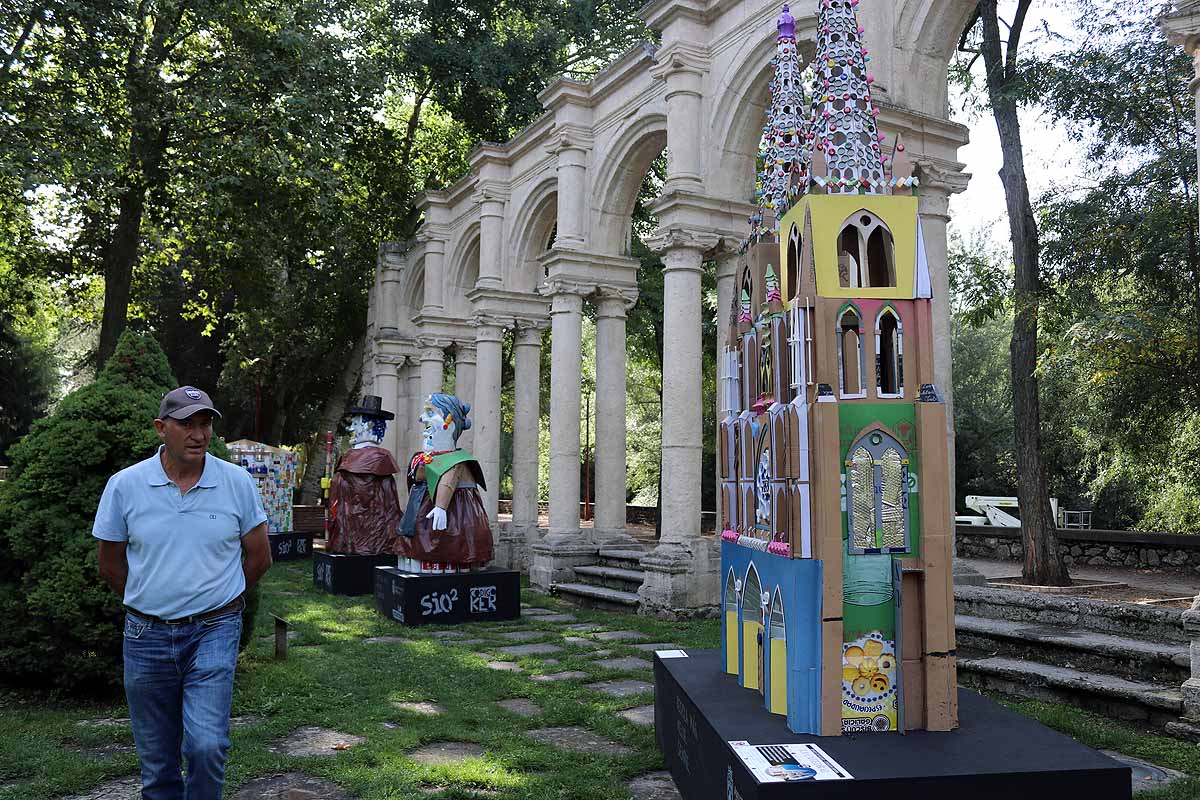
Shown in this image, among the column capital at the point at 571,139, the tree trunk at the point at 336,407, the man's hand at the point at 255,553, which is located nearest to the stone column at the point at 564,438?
the column capital at the point at 571,139

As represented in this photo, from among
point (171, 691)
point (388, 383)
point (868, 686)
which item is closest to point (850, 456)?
point (868, 686)

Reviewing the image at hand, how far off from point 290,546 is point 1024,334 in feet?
45.9

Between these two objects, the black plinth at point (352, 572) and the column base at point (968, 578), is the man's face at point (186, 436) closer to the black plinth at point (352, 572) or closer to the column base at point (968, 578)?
the column base at point (968, 578)

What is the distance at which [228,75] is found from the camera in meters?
14.3

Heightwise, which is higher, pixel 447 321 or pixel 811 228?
pixel 447 321

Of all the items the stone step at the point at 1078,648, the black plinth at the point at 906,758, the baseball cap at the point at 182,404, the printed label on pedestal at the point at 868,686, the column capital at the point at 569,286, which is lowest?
the stone step at the point at 1078,648

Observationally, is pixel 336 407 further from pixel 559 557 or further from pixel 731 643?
pixel 731 643

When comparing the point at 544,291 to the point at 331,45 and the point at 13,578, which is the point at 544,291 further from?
the point at 13,578

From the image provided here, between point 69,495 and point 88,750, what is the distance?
1845mm

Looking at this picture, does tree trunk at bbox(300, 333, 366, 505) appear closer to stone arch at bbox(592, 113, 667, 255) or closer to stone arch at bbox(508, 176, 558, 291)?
stone arch at bbox(508, 176, 558, 291)

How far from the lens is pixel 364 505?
13.4 m

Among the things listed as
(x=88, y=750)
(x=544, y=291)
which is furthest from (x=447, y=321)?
(x=88, y=750)

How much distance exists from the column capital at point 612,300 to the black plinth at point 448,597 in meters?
4.80

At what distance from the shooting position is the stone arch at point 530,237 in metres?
15.6
